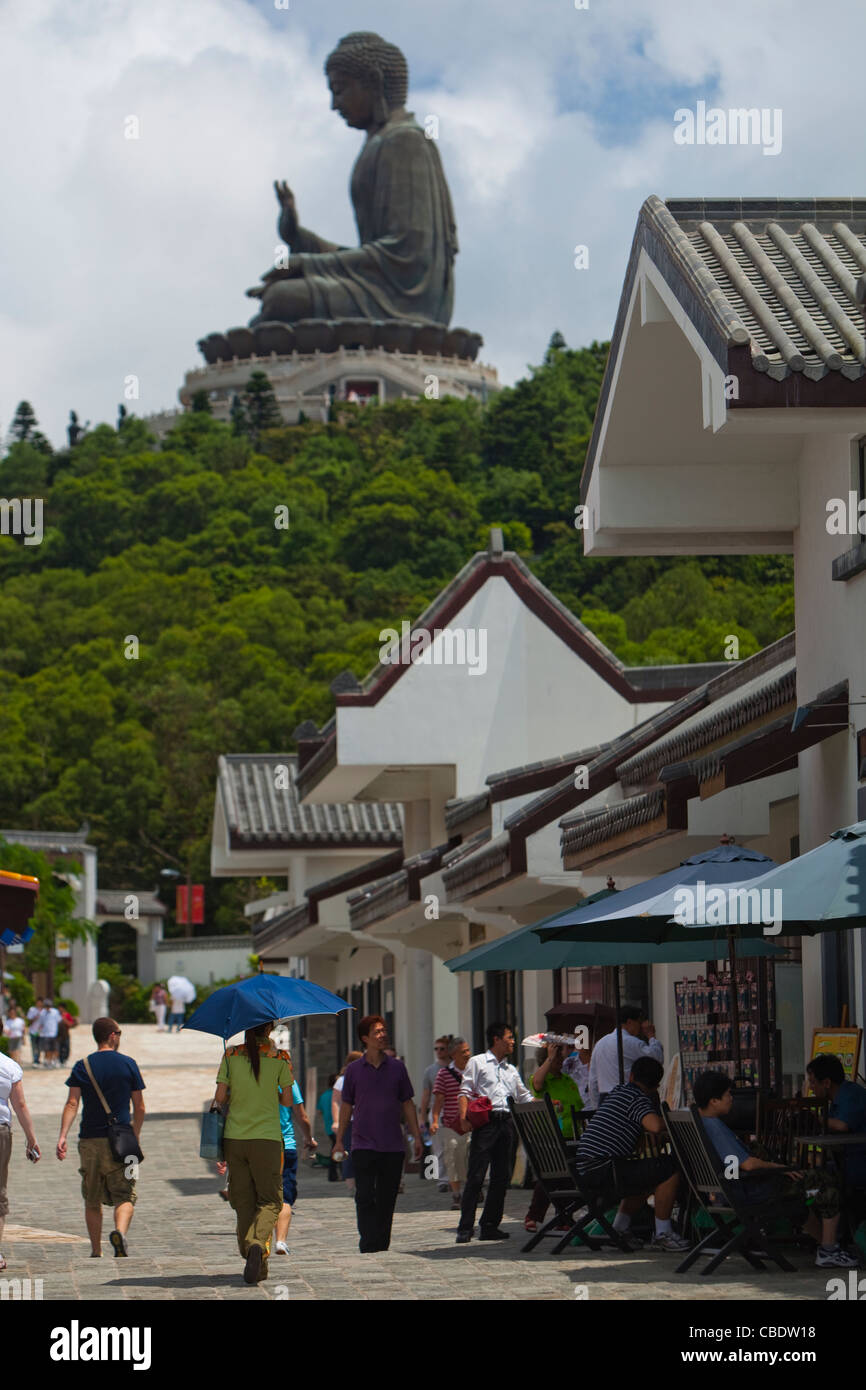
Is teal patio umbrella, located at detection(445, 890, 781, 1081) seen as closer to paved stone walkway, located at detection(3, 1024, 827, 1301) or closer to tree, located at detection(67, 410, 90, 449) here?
paved stone walkway, located at detection(3, 1024, 827, 1301)

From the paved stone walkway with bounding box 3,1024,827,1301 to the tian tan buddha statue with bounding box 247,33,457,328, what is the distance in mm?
100052

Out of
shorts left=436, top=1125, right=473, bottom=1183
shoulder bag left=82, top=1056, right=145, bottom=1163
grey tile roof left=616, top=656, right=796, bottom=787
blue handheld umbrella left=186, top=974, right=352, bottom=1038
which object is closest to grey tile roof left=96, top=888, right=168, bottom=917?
shorts left=436, top=1125, right=473, bottom=1183

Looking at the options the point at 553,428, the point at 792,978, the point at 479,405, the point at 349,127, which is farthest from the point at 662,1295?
the point at 479,405

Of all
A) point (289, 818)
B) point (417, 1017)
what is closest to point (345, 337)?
point (289, 818)

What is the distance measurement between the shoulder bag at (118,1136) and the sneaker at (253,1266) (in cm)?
217

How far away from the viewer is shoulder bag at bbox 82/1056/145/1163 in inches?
526

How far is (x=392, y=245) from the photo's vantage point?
395ft

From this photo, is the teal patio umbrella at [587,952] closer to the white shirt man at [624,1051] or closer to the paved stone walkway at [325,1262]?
the white shirt man at [624,1051]

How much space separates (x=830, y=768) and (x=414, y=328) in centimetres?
11354

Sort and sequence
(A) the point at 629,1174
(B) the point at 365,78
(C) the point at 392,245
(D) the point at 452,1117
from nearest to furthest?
(A) the point at 629,1174 < (D) the point at 452,1117 < (B) the point at 365,78 < (C) the point at 392,245

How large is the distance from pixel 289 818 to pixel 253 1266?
82.0 feet

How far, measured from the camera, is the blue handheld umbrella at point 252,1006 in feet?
40.7

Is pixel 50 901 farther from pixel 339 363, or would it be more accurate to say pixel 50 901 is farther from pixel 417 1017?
pixel 339 363
